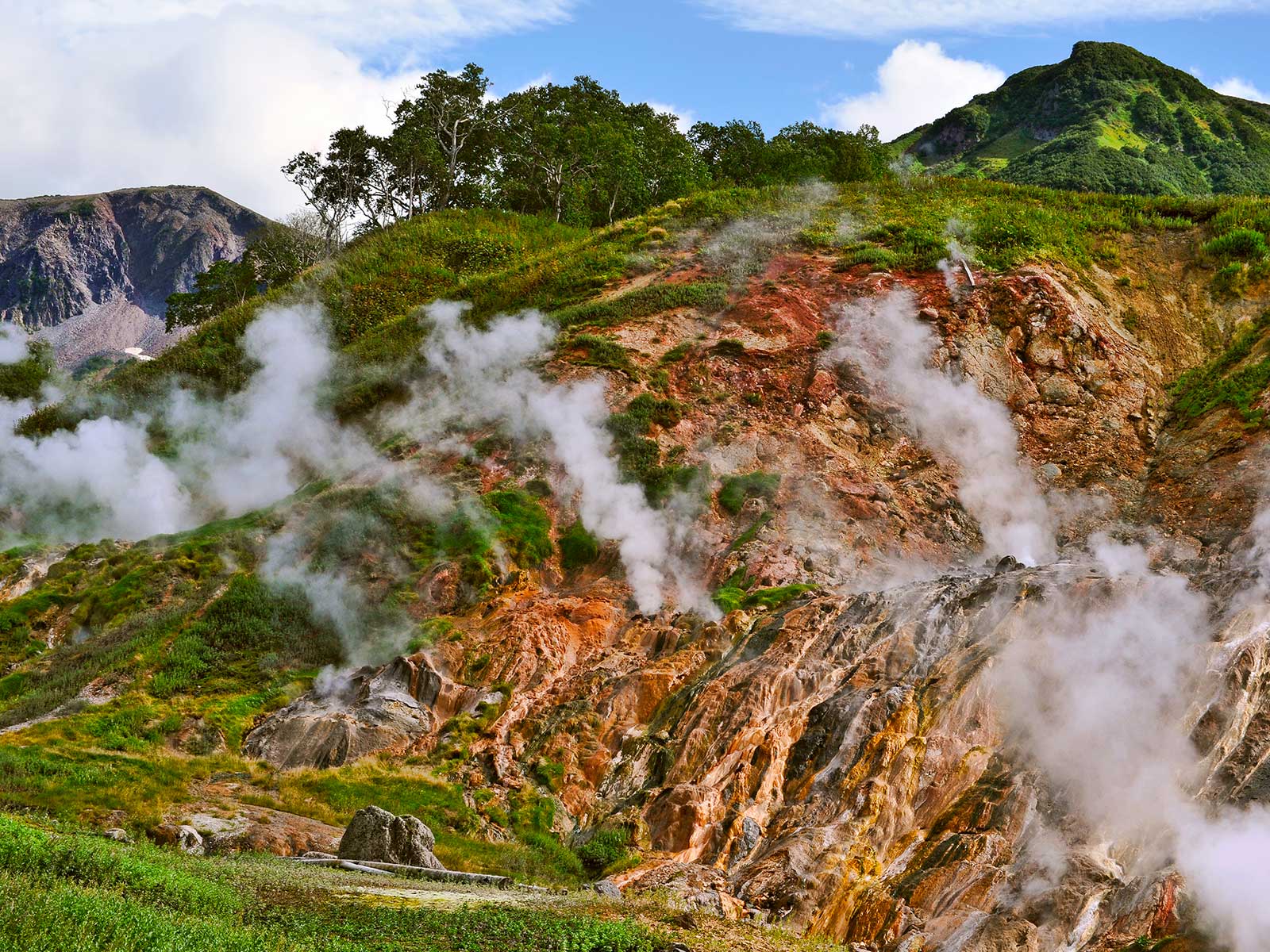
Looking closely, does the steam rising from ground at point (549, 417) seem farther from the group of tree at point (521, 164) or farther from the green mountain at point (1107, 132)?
the green mountain at point (1107, 132)

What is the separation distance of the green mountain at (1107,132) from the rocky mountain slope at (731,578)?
94.4 ft

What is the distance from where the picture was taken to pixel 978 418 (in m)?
24.5

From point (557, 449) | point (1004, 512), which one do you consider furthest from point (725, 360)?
point (1004, 512)

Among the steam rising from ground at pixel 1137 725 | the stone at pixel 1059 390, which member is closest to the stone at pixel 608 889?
the steam rising from ground at pixel 1137 725

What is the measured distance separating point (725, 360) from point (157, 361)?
1718cm

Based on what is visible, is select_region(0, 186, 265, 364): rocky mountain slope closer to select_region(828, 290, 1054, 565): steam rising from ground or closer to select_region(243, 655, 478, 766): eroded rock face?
select_region(828, 290, 1054, 565): steam rising from ground

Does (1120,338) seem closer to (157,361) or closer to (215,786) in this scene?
(215,786)

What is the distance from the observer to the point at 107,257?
110 meters

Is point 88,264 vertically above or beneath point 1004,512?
above

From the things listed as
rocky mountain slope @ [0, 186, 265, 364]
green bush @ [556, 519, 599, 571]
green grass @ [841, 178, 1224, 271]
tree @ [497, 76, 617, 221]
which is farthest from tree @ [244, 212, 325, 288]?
rocky mountain slope @ [0, 186, 265, 364]

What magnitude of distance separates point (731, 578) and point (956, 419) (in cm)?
758

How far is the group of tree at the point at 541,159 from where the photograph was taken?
43.2 meters

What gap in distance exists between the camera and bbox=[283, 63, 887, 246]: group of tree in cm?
4325

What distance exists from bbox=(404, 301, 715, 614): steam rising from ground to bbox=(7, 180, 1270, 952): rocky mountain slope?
112 millimetres
